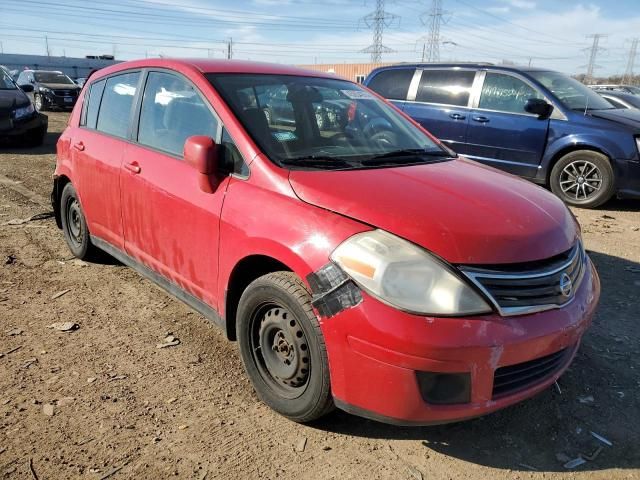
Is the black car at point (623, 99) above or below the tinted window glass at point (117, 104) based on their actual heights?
above

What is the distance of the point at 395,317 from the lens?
2.03 meters

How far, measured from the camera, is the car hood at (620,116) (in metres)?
6.83

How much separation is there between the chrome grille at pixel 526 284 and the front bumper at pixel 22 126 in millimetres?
11312

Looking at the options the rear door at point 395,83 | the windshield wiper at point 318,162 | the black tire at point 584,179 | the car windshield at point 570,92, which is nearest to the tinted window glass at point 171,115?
the windshield wiper at point 318,162

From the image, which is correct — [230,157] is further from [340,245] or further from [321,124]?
[340,245]

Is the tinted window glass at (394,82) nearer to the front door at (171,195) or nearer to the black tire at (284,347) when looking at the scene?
the front door at (171,195)

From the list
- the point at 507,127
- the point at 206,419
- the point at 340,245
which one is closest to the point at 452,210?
the point at 340,245

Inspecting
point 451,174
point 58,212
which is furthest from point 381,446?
point 58,212

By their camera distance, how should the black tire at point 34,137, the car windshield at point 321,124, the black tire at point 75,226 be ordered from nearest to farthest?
the car windshield at point 321,124 < the black tire at point 75,226 < the black tire at point 34,137

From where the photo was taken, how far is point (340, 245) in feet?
7.19

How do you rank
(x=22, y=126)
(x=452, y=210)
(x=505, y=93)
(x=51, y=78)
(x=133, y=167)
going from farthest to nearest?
(x=51, y=78)
(x=22, y=126)
(x=505, y=93)
(x=133, y=167)
(x=452, y=210)

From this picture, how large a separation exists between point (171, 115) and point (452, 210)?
193 cm

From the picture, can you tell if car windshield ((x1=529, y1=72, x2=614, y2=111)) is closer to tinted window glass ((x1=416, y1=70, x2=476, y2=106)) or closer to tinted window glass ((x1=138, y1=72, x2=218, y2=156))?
tinted window glass ((x1=416, y1=70, x2=476, y2=106))

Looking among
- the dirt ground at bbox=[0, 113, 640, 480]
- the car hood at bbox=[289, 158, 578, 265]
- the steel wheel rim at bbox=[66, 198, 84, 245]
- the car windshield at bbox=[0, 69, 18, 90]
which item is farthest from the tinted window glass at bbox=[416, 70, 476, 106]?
the car windshield at bbox=[0, 69, 18, 90]
